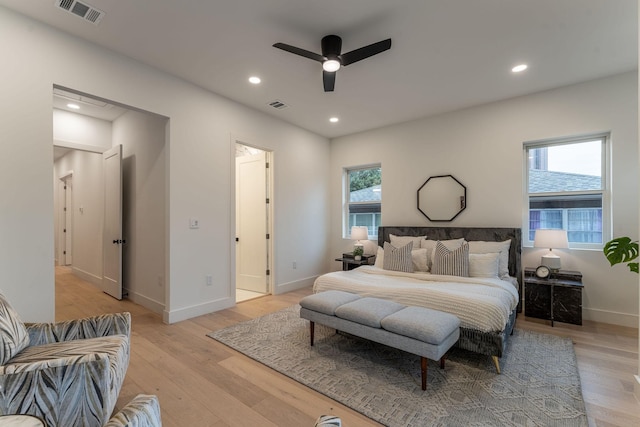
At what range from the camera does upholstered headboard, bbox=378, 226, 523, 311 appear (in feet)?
12.6

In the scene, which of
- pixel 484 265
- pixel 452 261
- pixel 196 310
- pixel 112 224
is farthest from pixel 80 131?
pixel 484 265

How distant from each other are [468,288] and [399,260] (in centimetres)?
108

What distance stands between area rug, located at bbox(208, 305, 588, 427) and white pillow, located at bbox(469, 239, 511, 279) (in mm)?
737

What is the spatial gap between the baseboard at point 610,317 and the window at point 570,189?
788mm

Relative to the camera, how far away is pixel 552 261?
11.5ft

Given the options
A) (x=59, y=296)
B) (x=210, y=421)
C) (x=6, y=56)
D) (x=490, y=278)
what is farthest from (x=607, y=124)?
(x=59, y=296)

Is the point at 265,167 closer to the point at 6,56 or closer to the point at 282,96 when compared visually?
the point at 282,96

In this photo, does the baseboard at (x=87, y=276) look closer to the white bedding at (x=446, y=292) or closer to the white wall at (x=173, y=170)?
the white wall at (x=173, y=170)

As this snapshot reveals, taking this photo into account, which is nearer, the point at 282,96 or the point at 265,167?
the point at 282,96

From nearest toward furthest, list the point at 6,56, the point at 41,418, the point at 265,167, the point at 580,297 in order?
the point at 41,418
the point at 6,56
the point at 580,297
the point at 265,167

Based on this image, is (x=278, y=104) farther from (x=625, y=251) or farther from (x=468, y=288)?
(x=625, y=251)

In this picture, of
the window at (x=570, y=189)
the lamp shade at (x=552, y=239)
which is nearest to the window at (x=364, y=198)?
the window at (x=570, y=189)

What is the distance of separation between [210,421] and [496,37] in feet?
12.7

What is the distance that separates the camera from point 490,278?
331 centimetres
